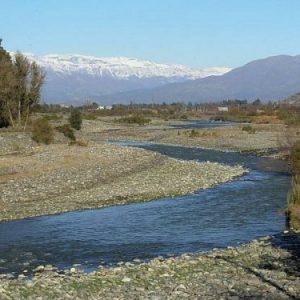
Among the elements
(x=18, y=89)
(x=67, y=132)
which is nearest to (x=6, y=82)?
(x=18, y=89)

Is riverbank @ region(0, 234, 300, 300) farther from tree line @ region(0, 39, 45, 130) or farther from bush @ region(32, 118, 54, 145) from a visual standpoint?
tree line @ region(0, 39, 45, 130)

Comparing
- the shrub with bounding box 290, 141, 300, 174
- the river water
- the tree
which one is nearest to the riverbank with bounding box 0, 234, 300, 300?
the river water

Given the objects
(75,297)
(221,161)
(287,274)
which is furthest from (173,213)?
(221,161)

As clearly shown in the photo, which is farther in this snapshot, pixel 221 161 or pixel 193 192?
pixel 221 161

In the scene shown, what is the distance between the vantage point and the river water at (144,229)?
16.9m

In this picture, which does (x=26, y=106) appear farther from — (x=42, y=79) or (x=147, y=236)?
(x=147, y=236)

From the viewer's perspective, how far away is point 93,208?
24922mm

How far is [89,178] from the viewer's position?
32.1 meters

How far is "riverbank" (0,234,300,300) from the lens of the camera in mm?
12555

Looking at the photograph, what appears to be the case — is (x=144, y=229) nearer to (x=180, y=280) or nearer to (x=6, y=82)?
(x=180, y=280)

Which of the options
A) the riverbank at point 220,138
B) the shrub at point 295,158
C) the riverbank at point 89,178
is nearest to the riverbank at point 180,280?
the riverbank at point 89,178

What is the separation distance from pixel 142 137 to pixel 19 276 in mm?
57047

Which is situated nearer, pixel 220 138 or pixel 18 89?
pixel 18 89

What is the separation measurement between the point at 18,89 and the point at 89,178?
31.0 m
